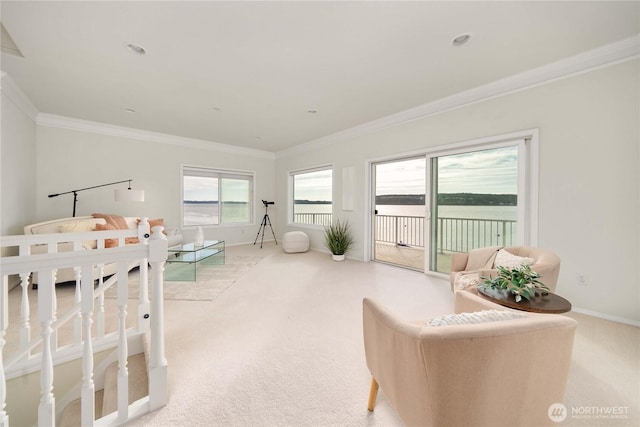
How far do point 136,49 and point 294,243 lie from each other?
4.00m

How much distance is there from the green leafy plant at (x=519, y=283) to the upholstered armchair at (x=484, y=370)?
80 centimetres

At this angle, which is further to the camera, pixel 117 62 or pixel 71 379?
pixel 117 62

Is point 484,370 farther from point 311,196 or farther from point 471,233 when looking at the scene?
point 311,196

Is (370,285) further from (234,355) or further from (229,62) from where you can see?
(229,62)

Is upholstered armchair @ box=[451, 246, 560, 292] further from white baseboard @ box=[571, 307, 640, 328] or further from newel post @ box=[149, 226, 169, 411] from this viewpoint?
newel post @ box=[149, 226, 169, 411]

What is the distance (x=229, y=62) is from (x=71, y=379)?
303 cm

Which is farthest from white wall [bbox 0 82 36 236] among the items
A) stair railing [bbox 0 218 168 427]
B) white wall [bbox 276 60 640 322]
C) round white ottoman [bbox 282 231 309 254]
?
white wall [bbox 276 60 640 322]

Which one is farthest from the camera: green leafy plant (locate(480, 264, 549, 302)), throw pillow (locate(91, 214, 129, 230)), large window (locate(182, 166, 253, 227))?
large window (locate(182, 166, 253, 227))

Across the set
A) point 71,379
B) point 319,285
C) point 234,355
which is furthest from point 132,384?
point 319,285

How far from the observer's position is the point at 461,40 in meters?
2.23

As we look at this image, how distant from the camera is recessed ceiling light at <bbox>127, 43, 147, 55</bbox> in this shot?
2.28 metres

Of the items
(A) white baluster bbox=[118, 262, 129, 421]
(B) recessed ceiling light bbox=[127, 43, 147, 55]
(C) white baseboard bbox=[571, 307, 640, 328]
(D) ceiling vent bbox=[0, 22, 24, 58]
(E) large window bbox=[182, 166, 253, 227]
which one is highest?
(D) ceiling vent bbox=[0, 22, 24, 58]

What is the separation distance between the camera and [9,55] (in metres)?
2.49

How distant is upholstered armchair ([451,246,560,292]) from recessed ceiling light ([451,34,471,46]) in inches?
79.7
